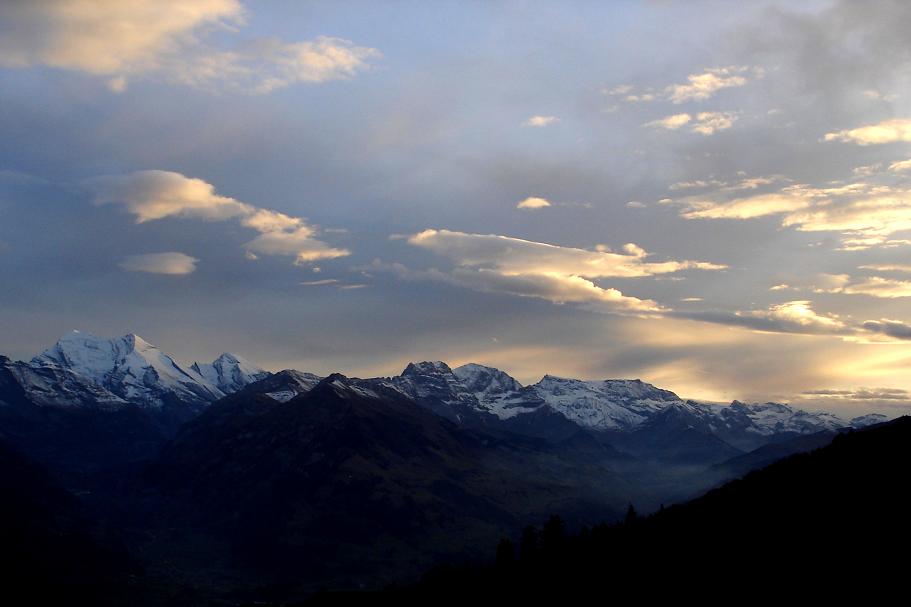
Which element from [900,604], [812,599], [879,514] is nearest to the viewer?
[900,604]

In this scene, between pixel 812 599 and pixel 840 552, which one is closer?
pixel 812 599

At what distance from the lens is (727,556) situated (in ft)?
653

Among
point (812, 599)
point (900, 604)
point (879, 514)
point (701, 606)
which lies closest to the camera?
point (900, 604)

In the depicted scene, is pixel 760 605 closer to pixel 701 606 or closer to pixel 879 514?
pixel 701 606

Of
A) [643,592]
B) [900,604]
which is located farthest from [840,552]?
[643,592]

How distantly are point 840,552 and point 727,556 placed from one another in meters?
28.4

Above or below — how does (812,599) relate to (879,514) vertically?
below

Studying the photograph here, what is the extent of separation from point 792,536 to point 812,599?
119 ft

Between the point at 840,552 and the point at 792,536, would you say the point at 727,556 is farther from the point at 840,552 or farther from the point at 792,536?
the point at 840,552

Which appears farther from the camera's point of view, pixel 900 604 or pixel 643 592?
pixel 643 592

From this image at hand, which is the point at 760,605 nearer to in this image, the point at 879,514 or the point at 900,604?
the point at 900,604

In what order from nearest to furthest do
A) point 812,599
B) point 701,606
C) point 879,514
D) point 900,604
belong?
point 900,604 → point 812,599 → point 701,606 → point 879,514

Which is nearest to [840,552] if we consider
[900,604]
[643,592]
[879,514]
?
[879,514]

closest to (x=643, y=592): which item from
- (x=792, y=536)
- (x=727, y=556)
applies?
(x=727, y=556)
